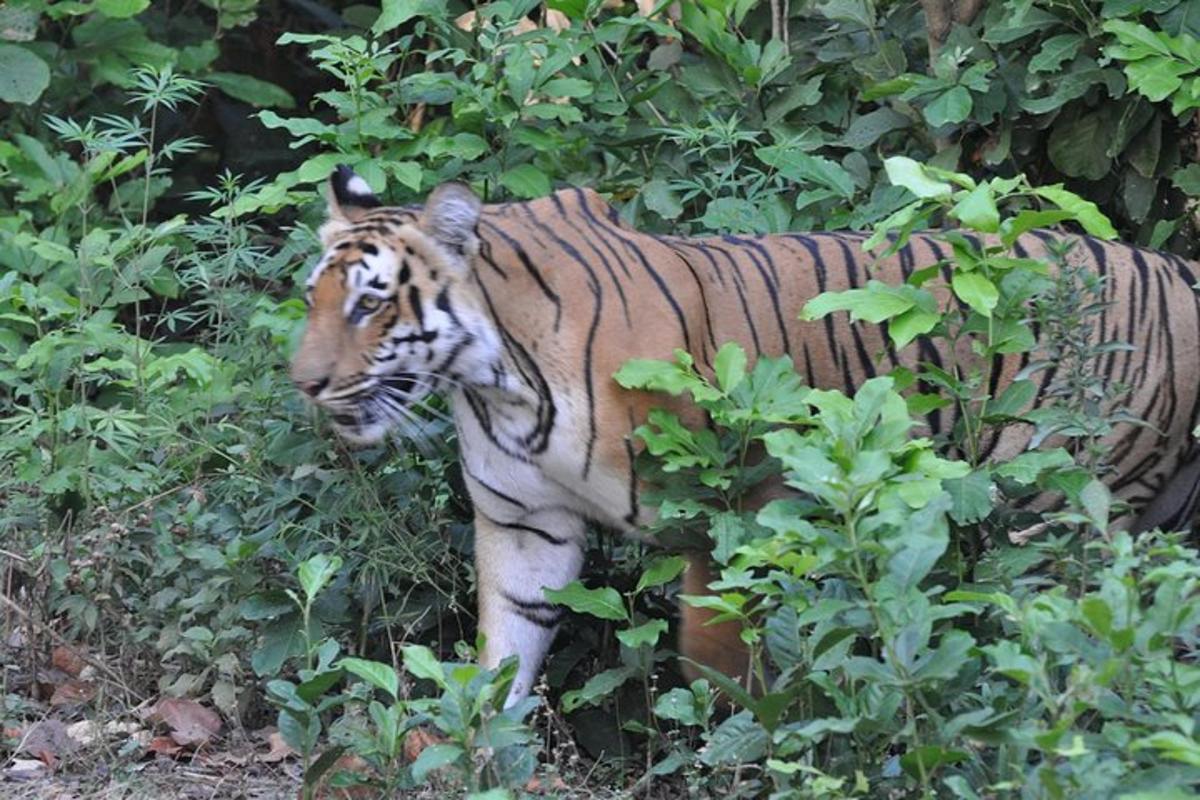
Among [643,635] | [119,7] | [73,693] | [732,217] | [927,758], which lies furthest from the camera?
[119,7]

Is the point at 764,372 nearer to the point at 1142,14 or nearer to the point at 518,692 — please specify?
the point at 518,692

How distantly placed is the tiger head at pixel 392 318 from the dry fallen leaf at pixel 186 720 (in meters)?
0.80

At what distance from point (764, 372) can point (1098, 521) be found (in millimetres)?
833

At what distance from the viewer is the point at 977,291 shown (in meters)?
3.80

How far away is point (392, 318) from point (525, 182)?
0.91 m

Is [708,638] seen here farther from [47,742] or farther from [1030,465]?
[47,742]

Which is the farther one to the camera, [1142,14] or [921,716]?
[1142,14]

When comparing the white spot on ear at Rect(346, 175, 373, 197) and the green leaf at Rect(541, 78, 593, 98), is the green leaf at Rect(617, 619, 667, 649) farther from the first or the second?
the green leaf at Rect(541, 78, 593, 98)

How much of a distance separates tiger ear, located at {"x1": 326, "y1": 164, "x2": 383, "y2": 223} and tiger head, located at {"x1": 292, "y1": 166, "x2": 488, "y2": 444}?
0.52ft

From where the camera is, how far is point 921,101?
18.8 ft

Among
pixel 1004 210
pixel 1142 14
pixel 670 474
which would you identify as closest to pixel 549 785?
pixel 670 474

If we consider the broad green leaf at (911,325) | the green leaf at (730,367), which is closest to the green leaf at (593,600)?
the green leaf at (730,367)

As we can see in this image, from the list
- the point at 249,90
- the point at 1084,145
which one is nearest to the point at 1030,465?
the point at 1084,145

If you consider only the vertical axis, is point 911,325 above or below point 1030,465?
above
